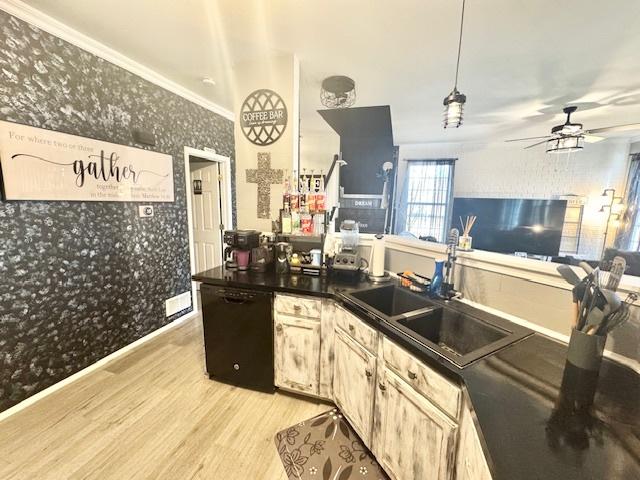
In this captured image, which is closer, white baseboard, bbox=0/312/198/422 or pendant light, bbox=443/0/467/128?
pendant light, bbox=443/0/467/128


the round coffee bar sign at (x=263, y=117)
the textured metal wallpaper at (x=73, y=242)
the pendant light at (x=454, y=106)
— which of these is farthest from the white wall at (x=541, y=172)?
the textured metal wallpaper at (x=73, y=242)

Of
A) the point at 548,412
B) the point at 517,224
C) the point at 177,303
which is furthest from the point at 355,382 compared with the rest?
the point at 517,224

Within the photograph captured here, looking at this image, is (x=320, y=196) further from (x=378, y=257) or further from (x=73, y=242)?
(x=73, y=242)

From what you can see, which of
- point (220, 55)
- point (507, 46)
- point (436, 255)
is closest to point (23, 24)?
point (220, 55)

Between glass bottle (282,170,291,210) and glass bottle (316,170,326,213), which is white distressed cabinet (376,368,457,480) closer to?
glass bottle (316,170,326,213)

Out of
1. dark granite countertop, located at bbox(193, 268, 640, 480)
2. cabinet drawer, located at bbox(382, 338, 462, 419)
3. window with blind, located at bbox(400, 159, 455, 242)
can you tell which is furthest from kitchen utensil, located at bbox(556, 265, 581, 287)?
window with blind, located at bbox(400, 159, 455, 242)

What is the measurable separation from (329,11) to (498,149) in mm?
4959

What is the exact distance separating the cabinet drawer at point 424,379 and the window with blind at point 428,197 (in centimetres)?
488

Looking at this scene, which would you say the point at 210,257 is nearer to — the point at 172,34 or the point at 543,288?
the point at 172,34

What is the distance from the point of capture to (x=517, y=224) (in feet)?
16.0

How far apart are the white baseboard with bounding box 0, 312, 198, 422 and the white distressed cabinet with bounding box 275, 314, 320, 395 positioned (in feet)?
5.19

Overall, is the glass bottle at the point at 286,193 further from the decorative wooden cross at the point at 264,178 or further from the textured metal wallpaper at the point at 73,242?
the textured metal wallpaper at the point at 73,242

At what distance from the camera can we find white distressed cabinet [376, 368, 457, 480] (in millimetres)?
984

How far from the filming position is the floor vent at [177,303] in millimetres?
2918
